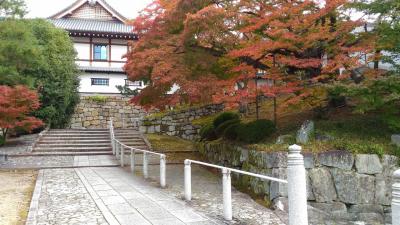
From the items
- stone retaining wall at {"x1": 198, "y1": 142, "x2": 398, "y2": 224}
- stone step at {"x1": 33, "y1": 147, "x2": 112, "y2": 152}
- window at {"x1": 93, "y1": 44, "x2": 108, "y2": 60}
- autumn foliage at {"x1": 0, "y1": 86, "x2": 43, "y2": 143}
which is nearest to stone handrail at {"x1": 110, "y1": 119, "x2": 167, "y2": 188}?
stone step at {"x1": 33, "y1": 147, "x2": 112, "y2": 152}

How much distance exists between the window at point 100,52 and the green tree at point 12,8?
751 inches

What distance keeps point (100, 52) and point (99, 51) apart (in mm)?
117

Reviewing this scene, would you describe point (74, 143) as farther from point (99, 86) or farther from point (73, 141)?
point (99, 86)

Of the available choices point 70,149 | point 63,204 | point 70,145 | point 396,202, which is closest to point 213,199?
point 63,204

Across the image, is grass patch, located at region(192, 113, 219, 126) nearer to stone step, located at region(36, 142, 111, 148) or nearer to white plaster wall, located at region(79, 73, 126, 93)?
stone step, located at region(36, 142, 111, 148)

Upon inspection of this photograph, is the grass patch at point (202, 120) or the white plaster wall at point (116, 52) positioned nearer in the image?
the grass patch at point (202, 120)

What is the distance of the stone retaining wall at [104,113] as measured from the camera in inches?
1132

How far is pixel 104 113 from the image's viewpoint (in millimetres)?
29359

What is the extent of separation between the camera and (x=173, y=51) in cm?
1223

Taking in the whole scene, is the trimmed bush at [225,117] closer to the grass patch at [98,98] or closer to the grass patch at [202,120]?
the grass patch at [202,120]

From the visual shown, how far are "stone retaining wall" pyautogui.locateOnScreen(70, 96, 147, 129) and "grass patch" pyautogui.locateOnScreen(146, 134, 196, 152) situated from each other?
6.57 m

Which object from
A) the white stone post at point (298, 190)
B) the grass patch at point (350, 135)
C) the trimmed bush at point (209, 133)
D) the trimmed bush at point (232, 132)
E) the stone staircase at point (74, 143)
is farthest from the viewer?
the stone staircase at point (74, 143)

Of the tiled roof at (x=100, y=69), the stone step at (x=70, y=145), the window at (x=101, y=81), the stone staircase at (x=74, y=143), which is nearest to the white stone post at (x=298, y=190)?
the stone staircase at (x=74, y=143)

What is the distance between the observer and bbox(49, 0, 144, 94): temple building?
101ft
